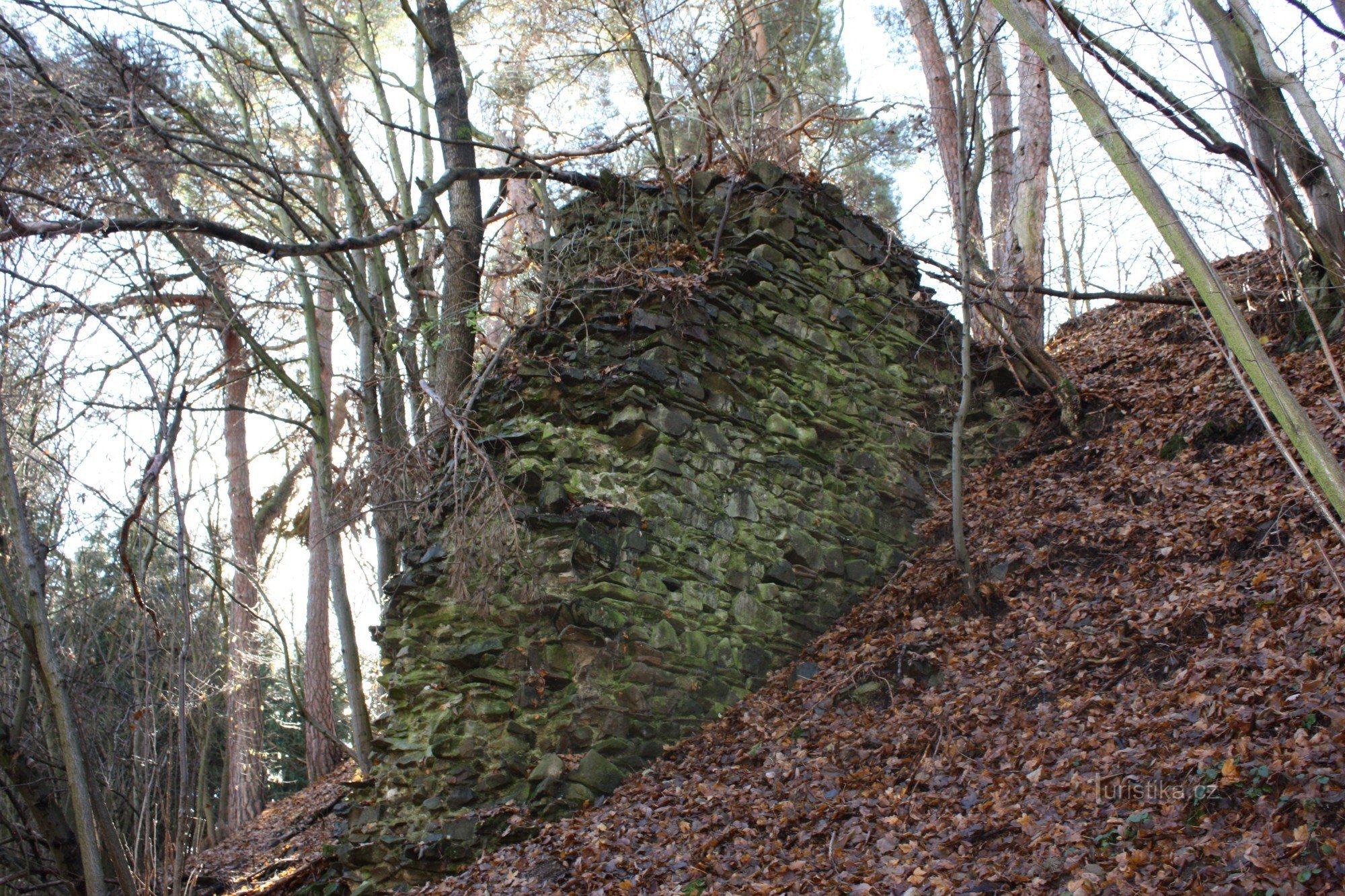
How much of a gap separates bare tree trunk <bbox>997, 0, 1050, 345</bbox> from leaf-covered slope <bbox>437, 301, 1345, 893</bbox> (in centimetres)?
300

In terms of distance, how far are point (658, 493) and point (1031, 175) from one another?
254 inches

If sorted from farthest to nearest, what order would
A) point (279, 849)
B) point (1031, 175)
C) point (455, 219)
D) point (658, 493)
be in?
point (1031, 175), point (455, 219), point (279, 849), point (658, 493)

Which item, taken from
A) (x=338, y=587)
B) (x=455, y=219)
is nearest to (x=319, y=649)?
(x=338, y=587)

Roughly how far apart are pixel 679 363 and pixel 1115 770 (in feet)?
11.5

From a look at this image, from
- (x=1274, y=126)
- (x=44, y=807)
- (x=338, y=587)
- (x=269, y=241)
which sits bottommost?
(x=44, y=807)

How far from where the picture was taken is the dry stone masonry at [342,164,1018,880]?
4816 millimetres

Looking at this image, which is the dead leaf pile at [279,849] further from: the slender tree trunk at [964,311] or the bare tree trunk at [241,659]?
the slender tree trunk at [964,311]

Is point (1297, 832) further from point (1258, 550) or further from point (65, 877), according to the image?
point (65, 877)

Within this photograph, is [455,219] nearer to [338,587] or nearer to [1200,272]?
[338,587]

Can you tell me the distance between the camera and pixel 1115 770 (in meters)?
3.33

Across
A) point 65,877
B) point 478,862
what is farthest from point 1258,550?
point 65,877

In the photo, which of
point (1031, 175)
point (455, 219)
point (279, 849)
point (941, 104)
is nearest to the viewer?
point (279, 849)

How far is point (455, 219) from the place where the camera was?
24.3 feet

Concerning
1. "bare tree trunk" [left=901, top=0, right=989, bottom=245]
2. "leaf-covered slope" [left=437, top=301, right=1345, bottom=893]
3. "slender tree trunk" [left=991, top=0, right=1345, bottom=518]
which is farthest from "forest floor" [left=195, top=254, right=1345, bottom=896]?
"bare tree trunk" [left=901, top=0, right=989, bottom=245]
